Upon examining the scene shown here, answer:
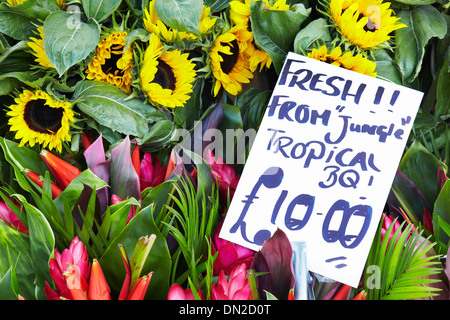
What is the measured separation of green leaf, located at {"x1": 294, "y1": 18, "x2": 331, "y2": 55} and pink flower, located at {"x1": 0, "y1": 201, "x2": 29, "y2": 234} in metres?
0.49

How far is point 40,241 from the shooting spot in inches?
20.8

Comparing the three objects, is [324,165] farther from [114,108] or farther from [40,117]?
[40,117]

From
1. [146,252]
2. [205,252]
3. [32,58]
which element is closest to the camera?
[146,252]

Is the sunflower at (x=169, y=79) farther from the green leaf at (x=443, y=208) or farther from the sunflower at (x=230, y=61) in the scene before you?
the green leaf at (x=443, y=208)

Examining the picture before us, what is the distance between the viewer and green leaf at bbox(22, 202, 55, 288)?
0.52 metres

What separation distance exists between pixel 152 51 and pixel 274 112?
0.21m

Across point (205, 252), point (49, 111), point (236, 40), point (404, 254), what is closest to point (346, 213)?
point (404, 254)

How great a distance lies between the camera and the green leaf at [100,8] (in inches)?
24.9

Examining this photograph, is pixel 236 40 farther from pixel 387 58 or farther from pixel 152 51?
pixel 387 58

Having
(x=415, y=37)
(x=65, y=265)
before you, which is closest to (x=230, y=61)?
(x=415, y=37)

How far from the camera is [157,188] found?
62 cm

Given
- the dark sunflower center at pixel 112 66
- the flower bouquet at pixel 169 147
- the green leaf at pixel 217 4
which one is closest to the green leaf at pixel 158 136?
the flower bouquet at pixel 169 147

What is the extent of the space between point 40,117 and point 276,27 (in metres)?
0.40

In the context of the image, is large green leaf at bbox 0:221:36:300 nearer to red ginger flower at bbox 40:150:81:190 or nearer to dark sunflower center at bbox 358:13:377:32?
red ginger flower at bbox 40:150:81:190
